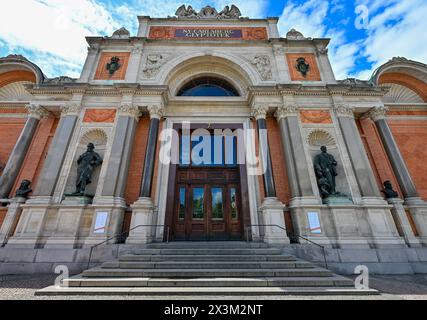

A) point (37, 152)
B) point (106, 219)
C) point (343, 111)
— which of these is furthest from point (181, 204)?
point (343, 111)

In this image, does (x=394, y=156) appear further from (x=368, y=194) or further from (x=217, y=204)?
(x=217, y=204)

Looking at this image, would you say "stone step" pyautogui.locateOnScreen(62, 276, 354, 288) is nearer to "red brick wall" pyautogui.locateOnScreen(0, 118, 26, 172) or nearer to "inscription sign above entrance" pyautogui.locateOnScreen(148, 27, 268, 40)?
"red brick wall" pyautogui.locateOnScreen(0, 118, 26, 172)

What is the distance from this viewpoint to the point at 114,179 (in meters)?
7.27

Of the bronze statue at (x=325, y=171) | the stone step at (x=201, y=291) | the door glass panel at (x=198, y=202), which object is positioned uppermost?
the bronze statue at (x=325, y=171)

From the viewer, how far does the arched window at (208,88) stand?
10509 millimetres

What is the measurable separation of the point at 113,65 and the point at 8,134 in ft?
20.4

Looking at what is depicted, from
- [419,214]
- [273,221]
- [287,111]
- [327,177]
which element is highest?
[287,111]

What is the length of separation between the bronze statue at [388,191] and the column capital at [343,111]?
3.14 m

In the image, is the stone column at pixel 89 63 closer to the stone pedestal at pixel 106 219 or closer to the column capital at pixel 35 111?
the column capital at pixel 35 111

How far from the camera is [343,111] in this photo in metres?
8.56

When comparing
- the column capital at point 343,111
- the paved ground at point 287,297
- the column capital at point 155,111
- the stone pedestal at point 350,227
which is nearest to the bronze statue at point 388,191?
the stone pedestal at point 350,227

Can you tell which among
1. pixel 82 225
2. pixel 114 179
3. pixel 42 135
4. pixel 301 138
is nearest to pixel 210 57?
pixel 301 138

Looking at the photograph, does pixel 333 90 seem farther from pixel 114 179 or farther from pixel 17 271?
pixel 17 271

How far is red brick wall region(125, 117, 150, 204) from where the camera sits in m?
7.90
